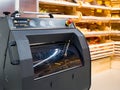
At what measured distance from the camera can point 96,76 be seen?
15.7ft

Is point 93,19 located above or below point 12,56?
above

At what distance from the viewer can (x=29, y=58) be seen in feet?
5.41

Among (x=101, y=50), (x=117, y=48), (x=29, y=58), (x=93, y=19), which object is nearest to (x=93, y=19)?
(x=93, y=19)

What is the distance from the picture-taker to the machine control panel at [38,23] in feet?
5.93

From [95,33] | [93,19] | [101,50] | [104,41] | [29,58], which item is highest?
[93,19]

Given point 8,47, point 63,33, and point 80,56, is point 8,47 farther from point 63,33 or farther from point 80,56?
point 80,56

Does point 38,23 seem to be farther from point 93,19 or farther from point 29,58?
point 93,19

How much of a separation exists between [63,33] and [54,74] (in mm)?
412

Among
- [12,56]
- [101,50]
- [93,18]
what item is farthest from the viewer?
[101,50]

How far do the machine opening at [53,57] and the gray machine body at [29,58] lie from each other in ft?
0.16

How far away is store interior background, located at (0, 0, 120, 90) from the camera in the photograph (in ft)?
15.0

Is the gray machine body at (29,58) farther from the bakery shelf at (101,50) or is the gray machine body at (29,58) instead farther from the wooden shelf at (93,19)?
the bakery shelf at (101,50)

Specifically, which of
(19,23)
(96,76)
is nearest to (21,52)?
(19,23)

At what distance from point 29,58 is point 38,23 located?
1.39ft
